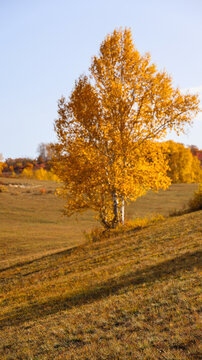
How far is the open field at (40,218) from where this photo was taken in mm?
21766

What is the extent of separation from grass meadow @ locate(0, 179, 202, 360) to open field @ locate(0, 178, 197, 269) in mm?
4526

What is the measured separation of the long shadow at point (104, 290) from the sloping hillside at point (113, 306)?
30 mm

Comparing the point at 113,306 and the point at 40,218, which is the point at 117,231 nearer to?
the point at 113,306

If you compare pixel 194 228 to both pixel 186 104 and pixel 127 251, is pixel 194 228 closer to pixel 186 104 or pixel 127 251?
pixel 127 251

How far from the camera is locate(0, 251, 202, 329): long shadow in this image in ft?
25.2

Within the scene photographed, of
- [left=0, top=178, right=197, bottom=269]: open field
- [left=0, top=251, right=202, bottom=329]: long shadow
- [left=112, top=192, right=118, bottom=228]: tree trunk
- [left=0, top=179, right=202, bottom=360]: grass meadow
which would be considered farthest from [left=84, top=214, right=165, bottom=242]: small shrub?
[left=0, top=251, right=202, bottom=329]: long shadow

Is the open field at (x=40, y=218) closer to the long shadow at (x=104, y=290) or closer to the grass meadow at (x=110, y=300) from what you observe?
the grass meadow at (x=110, y=300)

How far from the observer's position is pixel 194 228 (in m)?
13.7

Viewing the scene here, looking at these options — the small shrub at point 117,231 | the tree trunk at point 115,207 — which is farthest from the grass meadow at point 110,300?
the tree trunk at point 115,207

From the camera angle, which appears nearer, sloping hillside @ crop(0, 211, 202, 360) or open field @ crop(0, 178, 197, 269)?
sloping hillside @ crop(0, 211, 202, 360)

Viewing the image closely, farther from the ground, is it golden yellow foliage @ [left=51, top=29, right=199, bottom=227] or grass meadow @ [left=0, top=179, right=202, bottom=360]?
golden yellow foliage @ [left=51, top=29, right=199, bottom=227]

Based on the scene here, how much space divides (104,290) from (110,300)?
114 centimetres

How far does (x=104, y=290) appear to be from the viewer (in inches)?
322

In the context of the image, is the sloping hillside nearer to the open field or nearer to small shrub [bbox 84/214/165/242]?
small shrub [bbox 84/214/165/242]
